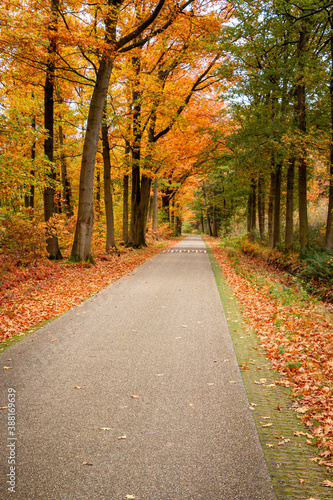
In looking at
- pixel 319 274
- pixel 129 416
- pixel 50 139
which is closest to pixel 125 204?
pixel 50 139

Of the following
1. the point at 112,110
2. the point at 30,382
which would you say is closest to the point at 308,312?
the point at 30,382

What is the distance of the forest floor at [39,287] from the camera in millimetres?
6586

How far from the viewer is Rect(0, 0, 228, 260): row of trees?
10.5 m

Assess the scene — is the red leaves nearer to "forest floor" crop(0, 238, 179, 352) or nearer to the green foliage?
"forest floor" crop(0, 238, 179, 352)

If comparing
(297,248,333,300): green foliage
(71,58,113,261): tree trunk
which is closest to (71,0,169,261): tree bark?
(71,58,113,261): tree trunk

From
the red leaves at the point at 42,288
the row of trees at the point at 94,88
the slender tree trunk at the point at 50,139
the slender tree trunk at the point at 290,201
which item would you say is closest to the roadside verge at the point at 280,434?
the red leaves at the point at 42,288

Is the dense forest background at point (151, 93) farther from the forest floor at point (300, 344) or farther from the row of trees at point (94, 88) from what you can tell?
the forest floor at point (300, 344)

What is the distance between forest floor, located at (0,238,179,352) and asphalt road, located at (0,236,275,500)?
623 millimetres

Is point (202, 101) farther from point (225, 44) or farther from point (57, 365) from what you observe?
point (57, 365)

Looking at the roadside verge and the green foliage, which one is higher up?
the green foliage

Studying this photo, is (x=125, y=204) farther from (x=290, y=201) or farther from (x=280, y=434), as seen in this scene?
(x=280, y=434)

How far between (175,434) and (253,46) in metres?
13.4

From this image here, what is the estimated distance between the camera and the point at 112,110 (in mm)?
16281

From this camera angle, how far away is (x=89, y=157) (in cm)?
1264
